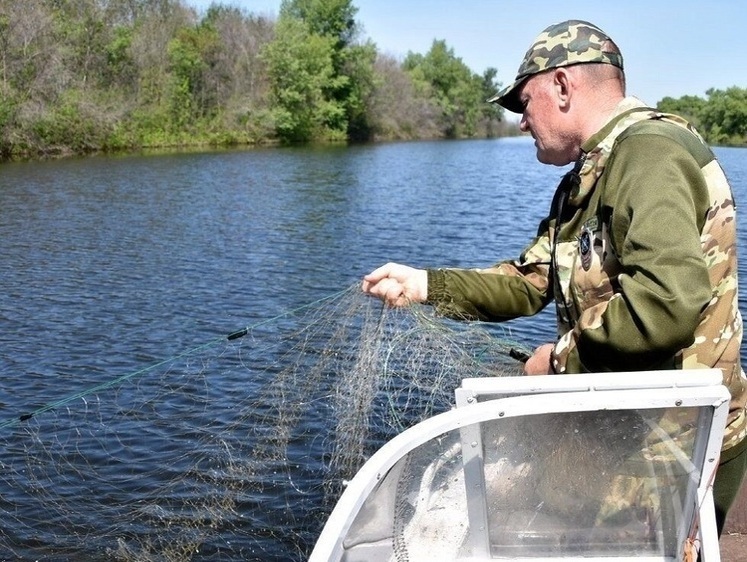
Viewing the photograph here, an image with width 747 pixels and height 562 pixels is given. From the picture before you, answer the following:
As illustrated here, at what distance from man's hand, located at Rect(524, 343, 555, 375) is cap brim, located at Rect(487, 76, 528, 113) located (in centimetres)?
85

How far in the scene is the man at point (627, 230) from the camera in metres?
2.38

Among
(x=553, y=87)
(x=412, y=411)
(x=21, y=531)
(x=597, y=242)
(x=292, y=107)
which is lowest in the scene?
(x=21, y=531)

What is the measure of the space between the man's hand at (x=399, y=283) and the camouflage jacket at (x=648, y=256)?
2.20 feet

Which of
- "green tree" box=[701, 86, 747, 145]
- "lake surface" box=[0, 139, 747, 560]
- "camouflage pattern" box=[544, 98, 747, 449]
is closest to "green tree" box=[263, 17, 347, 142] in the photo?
"lake surface" box=[0, 139, 747, 560]

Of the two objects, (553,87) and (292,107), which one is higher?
(292,107)

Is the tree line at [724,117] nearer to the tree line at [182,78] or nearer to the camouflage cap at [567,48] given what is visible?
the tree line at [182,78]

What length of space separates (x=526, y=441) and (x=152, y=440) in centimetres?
650

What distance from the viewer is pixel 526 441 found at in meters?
2.72

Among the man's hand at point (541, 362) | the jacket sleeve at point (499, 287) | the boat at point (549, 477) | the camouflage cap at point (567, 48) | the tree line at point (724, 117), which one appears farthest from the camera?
the tree line at point (724, 117)

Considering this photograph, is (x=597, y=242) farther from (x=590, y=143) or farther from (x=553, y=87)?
(x=553, y=87)

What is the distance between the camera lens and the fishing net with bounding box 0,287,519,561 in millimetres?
6418

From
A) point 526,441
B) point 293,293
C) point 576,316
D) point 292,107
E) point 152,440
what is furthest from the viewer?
point 292,107

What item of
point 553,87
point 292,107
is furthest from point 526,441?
point 292,107

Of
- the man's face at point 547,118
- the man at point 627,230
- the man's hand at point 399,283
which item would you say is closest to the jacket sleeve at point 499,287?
the man's hand at point 399,283
